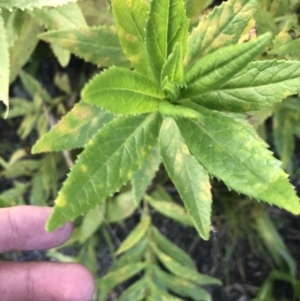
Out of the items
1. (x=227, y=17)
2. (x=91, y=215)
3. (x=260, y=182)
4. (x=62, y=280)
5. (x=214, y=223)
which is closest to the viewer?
(x=260, y=182)

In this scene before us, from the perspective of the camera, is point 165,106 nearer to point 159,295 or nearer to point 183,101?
point 183,101

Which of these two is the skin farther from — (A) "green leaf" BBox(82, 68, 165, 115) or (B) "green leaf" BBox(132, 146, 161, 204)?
(A) "green leaf" BBox(82, 68, 165, 115)

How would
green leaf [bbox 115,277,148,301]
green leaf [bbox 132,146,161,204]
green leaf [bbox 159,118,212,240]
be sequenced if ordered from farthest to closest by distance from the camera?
green leaf [bbox 115,277,148,301] → green leaf [bbox 132,146,161,204] → green leaf [bbox 159,118,212,240]

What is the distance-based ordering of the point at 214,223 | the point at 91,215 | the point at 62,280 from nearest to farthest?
the point at 62,280 → the point at 91,215 → the point at 214,223

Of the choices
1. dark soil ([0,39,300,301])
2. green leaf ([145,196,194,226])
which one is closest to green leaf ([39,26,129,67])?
green leaf ([145,196,194,226])

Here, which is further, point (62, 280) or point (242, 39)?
point (62, 280)

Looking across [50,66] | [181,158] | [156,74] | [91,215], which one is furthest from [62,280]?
[50,66]

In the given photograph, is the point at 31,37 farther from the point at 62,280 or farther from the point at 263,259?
the point at 263,259
